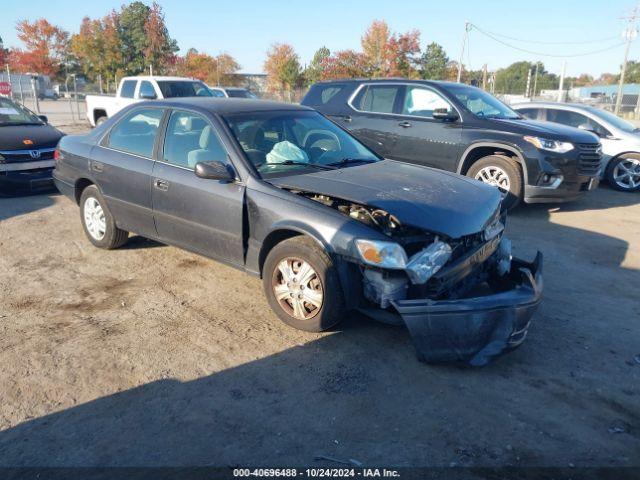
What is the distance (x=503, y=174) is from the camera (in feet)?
25.1

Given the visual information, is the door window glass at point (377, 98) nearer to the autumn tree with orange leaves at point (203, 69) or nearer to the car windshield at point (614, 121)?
the car windshield at point (614, 121)

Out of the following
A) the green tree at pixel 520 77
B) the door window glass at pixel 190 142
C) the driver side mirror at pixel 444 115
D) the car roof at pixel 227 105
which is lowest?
the door window glass at pixel 190 142

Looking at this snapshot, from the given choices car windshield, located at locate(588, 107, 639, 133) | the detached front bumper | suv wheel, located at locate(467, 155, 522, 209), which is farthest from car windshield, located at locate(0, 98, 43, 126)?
car windshield, located at locate(588, 107, 639, 133)

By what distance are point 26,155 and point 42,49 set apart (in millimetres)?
38564

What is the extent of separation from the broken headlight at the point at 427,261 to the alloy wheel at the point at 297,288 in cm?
70

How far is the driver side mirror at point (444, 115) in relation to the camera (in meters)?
7.73

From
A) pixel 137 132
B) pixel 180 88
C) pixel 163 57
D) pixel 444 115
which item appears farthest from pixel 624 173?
pixel 163 57

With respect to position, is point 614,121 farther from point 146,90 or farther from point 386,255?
point 146,90

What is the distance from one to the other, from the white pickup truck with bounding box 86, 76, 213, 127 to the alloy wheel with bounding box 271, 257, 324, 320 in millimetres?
11929

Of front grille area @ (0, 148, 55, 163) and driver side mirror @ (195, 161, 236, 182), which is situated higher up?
driver side mirror @ (195, 161, 236, 182)

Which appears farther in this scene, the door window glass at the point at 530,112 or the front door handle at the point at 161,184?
the door window glass at the point at 530,112

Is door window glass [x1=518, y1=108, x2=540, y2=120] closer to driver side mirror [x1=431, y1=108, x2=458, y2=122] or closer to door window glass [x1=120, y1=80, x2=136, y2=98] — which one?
driver side mirror [x1=431, y1=108, x2=458, y2=122]

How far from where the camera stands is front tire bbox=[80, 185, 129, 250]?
5691mm

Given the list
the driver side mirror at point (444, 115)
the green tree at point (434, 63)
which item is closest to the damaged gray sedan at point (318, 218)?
the driver side mirror at point (444, 115)
